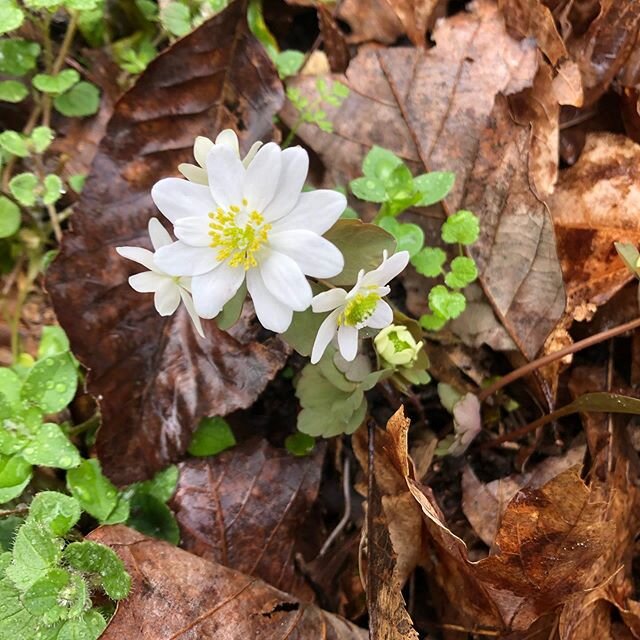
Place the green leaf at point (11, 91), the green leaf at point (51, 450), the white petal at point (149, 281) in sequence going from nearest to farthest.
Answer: the white petal at point (149, 281) → the green leaf at point (51, 450) → the green leaf at point (11, 91)

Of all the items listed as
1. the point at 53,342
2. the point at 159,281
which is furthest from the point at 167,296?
the point at 53,342

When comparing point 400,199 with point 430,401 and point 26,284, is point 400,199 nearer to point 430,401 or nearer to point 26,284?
point 430,401

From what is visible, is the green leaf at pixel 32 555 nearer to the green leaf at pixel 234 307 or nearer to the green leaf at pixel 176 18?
the green leaf at pixel 234 307

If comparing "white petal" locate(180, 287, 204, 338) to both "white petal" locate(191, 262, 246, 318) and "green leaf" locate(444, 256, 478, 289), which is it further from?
"green leaf" locate(444, 256, 478, 289)

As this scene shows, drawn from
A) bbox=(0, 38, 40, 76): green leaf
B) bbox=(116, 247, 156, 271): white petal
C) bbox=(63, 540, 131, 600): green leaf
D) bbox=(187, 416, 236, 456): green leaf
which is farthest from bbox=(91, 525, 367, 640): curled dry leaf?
bbox=(0, 38, 40, 76): green leaf

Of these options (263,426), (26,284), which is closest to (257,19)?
(26,284)

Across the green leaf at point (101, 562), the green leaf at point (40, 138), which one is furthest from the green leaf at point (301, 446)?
the green leaf at point (40, 138)

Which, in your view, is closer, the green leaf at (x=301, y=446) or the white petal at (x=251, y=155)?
the white petal at (x=251, y=155)
